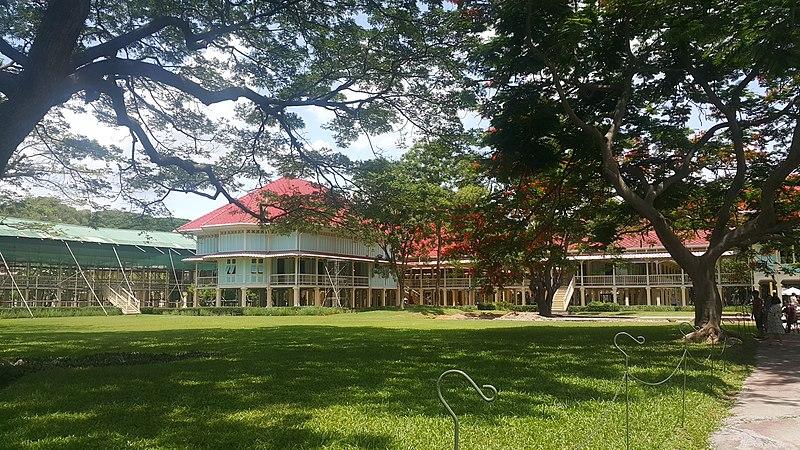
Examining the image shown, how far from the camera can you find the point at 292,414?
642cm

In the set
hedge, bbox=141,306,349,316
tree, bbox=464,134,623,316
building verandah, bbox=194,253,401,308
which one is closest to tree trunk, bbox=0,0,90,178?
tree, bbox=464,134,623,316

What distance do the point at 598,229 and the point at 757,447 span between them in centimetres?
1442

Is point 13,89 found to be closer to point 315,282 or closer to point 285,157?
point 285,157

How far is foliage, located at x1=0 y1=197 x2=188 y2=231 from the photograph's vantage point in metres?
15.8

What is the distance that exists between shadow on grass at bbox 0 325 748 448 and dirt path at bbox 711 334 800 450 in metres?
0.51

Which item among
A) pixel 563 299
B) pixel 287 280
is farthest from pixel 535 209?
pixel 563 299

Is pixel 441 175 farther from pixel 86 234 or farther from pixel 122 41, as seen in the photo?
pixel 86 234

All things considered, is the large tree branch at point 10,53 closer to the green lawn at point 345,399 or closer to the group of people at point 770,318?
the green lawn at point 345,399

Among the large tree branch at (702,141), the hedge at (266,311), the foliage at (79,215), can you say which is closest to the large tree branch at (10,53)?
the foliage at (79,215)

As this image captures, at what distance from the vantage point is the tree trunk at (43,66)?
8328 millimetres

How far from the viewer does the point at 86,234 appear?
133 feet

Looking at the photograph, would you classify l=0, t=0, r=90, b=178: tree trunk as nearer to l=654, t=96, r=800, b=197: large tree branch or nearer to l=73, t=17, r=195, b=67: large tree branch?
l=73, t=17, r=195, b=67: large tree branch

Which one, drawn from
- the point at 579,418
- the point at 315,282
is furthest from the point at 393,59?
the point at 315,282

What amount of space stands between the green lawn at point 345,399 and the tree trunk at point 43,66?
3497 millimetres
